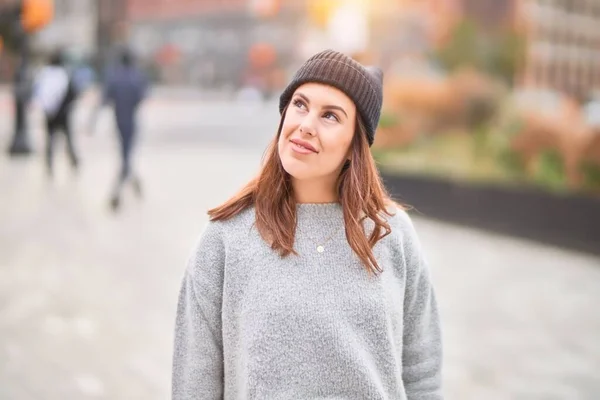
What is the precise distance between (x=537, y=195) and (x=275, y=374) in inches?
334

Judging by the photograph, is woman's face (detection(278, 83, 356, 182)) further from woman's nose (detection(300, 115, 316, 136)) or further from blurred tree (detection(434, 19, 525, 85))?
blurred tree (detection(434, 19, 525, 85))

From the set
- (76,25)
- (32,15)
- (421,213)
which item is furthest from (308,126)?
(76,25)

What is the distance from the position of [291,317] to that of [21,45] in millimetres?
15552

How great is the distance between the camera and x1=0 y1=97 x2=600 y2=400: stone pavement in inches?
188

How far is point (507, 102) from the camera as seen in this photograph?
11.3 meters

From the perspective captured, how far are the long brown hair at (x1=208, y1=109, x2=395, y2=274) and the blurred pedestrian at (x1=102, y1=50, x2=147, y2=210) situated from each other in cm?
848

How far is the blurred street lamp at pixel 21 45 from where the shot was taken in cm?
1566

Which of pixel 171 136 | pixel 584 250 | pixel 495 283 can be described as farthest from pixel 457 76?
pixel 171 136

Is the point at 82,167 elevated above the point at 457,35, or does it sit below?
below

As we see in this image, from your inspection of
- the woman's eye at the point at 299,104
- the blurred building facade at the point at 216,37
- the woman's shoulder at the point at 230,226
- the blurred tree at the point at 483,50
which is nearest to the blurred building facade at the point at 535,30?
the blurred tree at the point at 483,50

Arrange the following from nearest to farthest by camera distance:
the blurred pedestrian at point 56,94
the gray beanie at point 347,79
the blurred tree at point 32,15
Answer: the gray beanie at point 347,79 → the blurred pedestrian at point 56,94 → the blurred tree at point 32,15

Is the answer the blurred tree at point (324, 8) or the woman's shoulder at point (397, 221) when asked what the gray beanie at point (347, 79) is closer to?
the woman's shoulder at point (397, 221)

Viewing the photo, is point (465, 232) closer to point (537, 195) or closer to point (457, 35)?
point (537, 195)

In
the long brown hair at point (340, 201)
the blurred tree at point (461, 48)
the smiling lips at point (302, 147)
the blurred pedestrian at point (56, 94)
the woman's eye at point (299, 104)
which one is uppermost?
the woman's eye at point (299, 104)
